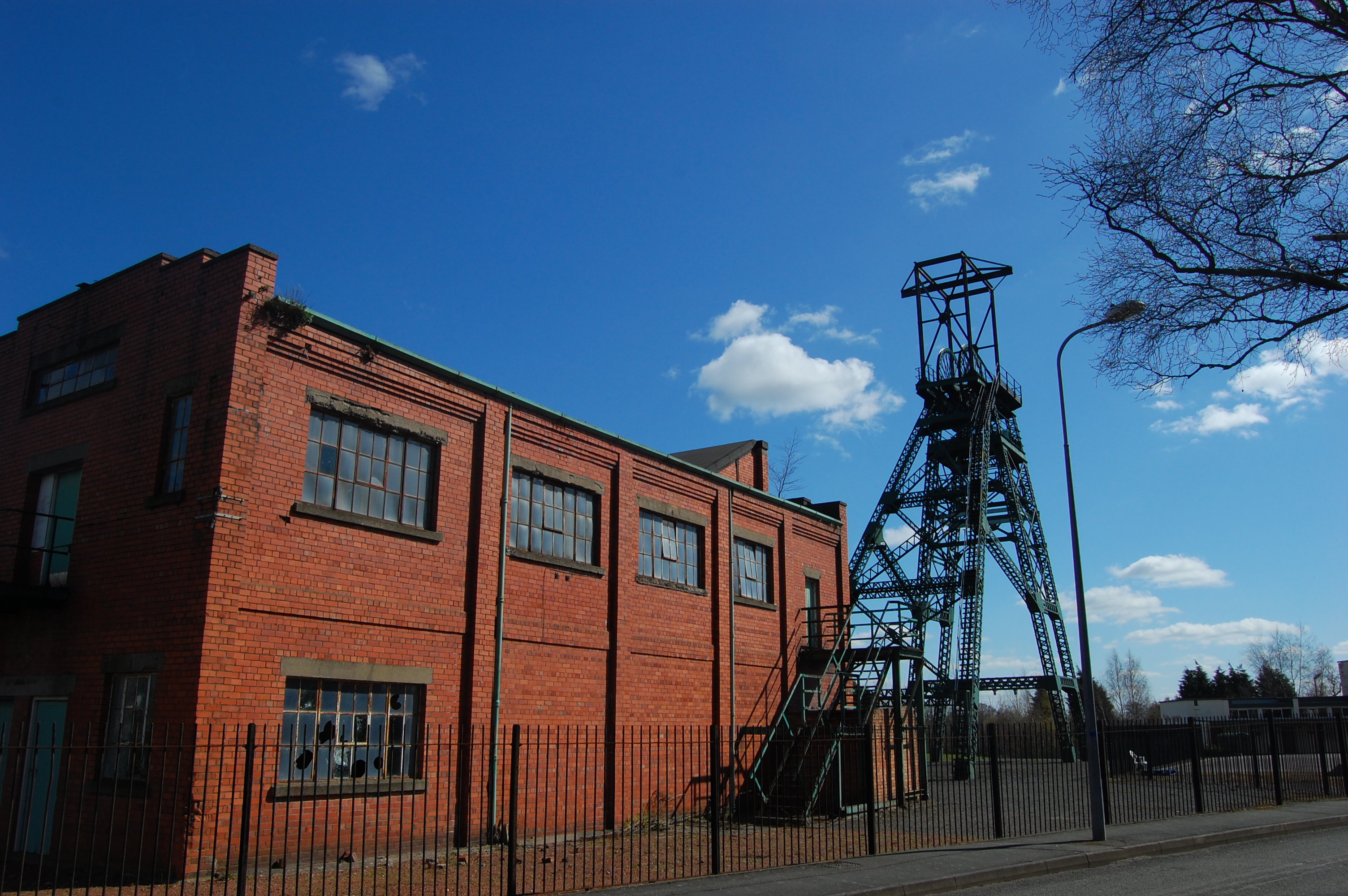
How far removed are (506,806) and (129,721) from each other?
5.17 meters

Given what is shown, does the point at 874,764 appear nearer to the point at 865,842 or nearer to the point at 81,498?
the point at 865,842

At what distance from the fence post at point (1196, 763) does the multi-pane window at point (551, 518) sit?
12559 millimetres

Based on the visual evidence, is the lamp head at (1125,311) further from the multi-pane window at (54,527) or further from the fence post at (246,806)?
the multi-pane window at (54,527)

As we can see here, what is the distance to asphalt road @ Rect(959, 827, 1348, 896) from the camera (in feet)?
34.3

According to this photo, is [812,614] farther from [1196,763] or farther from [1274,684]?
[1274,684]

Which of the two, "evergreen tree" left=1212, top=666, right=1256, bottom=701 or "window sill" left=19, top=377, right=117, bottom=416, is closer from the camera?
"window sill" left=19, top=377, right=117, bottom=416

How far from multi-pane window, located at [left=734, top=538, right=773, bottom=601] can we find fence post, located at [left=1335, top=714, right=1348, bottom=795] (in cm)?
1390

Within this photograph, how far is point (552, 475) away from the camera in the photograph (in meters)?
16.0

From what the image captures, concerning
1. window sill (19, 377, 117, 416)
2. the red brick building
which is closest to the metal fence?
the red brick building

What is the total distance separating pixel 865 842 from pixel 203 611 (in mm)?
10150

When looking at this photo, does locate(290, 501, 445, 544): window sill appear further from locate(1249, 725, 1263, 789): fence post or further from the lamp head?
locate(1249, 725, 1263, 789): fence post

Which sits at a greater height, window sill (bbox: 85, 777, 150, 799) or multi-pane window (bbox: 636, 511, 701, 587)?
multi-pane window (bbox: 636, 511, 701, 587)

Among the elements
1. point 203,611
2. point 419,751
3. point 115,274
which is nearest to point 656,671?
point 419,751

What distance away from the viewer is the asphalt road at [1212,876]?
10461 millimetres
